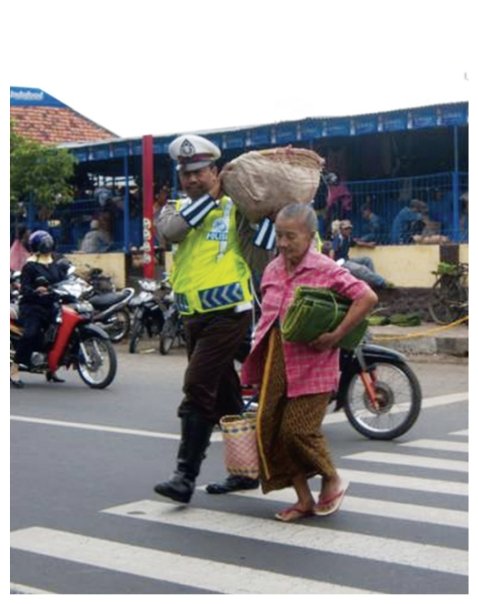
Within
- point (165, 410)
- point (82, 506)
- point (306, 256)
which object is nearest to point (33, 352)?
point (165, 410)

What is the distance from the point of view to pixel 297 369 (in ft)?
19.7

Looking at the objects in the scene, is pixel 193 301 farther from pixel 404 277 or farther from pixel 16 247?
pixel 16 247

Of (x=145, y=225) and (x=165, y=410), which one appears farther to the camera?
(x=145, y=225)

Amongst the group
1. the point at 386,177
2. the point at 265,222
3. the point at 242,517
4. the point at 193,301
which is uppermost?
the point at 386,177

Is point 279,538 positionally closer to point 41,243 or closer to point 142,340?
point 41,243

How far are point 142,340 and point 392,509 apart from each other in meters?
11.8

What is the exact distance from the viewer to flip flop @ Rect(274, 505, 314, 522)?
624cm

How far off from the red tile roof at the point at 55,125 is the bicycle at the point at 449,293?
48.1 ft

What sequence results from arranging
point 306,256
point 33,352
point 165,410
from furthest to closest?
point 33,352
point 165,410
point 306,256

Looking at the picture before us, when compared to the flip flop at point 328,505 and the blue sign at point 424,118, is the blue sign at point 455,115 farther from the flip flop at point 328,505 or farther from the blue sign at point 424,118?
the flip flop at point 328,505

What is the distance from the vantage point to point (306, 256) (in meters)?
6.07
